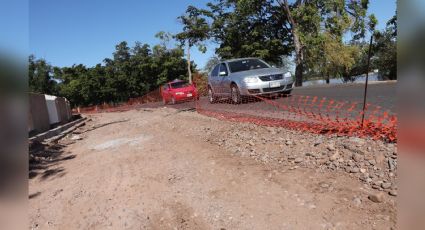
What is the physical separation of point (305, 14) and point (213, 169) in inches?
1182

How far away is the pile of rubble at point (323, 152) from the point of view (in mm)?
5332

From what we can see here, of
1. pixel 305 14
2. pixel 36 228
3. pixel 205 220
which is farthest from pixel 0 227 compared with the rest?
pixel 305 14

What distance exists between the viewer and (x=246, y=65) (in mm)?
13922

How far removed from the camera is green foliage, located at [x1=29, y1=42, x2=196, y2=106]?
54.4 metres

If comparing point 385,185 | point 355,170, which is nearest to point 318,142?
point 355,170

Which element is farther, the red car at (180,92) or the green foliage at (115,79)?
the green foliage at (115,79)

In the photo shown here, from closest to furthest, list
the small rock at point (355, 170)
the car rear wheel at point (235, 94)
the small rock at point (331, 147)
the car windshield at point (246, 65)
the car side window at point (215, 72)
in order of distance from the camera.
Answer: the small rock at point (355, 170), the small rock at point (331, 147), the car rear wheel at point (235, 94), the car windshield at point (246, 65), the car side window at point (215, 72)

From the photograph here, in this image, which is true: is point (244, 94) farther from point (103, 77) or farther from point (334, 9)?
point (103, 77)

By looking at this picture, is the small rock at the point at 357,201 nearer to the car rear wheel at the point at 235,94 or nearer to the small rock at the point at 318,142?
the small rock at the point at 318,142

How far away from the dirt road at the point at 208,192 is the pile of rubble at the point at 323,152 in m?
0.05

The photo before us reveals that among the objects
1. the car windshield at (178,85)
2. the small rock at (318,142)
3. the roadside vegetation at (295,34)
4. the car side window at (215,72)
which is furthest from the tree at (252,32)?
the small rock at (318,142)

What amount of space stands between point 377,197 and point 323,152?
→ 64.1 inches

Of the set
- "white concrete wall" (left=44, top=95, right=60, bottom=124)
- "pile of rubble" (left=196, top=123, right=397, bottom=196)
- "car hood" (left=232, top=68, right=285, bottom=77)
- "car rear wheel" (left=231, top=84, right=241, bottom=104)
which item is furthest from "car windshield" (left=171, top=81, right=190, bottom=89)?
"pile of rubble" (left=196, top=123, right=397, bottom=196)

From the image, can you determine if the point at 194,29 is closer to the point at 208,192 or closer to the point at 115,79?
the point at 115,79
